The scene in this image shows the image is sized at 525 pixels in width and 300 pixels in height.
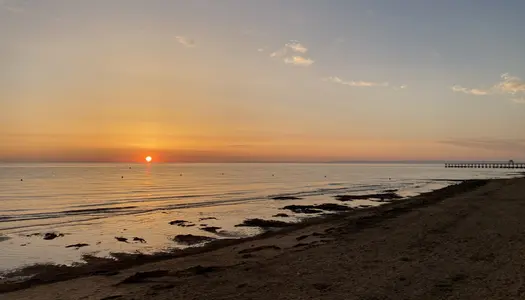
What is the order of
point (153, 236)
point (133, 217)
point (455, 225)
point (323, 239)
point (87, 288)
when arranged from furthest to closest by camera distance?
1. point (133, 217)
2. point (153, 236)
3. point (455, 225)
4. point (323, 239)
5. point (87, 288)

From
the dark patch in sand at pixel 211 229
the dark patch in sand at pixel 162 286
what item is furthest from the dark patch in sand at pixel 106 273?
the dark patch in sand at pixel 211 229

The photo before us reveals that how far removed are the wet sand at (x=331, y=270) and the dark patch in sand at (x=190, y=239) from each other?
1.62m

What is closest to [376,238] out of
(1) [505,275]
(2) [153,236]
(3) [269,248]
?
(3) [269,248]

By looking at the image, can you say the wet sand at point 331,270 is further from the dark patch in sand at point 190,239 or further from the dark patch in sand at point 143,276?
the dark patch in sand at point 190,239

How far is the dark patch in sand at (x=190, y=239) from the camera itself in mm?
21150

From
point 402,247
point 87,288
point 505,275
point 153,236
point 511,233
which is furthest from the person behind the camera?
point 153,236

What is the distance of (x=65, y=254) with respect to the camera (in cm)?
1823

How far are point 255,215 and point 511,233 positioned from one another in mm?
18797

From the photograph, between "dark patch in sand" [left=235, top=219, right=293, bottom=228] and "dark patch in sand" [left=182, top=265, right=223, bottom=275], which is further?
"dark patch in sand" [left=235, top=219, right=293, bottom=228]

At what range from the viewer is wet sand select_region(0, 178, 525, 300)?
1051cm

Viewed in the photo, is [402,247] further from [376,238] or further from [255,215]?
[255,215]

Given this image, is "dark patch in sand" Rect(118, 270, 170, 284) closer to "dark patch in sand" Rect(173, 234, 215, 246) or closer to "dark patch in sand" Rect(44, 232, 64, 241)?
"dark patch in sand" Rect(173, 234, 215, 246)

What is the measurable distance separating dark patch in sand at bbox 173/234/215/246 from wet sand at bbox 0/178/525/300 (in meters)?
1.62

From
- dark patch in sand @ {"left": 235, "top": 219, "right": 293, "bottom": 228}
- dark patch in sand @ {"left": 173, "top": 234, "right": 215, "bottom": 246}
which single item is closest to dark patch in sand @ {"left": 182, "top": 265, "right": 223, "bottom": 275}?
dark patch in sand @ {"left": 173, "top": 234, "right": 215, "bottom": 246}
